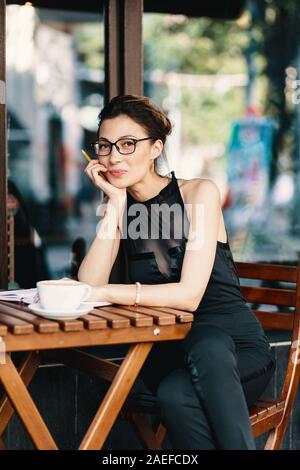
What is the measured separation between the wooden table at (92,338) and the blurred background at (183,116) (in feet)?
4.80

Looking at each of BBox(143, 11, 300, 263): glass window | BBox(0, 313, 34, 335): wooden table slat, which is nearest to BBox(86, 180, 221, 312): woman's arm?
BBox(0, 313, 34, 335): wooden table slat

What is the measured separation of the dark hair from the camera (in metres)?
2.87

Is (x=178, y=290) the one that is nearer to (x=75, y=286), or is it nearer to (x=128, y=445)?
(x=75, y=286)

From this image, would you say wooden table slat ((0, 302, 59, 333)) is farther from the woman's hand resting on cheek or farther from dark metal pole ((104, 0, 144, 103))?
dark metal pole ((104, 0, 144, 103))

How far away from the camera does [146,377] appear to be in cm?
279

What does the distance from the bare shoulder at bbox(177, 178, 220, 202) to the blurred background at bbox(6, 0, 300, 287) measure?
115 cm

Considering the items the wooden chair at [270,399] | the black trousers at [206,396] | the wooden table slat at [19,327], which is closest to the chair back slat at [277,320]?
the wooden chair at [270,399]

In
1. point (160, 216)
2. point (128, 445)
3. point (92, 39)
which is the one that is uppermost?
point (92, 39)

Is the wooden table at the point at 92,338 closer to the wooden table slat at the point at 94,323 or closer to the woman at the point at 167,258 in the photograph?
the wooden table slat at the point at 94,323

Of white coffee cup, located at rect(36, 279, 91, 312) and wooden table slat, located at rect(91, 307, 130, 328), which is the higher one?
white coffee cup, located at rect(36, 279, 91, 312)

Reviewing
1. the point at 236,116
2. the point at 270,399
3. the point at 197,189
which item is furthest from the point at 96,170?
the point at 236,116

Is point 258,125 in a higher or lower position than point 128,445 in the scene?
higher

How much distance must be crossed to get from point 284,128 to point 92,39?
14.3 feet

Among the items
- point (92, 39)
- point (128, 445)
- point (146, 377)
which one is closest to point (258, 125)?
point (92, 39)
